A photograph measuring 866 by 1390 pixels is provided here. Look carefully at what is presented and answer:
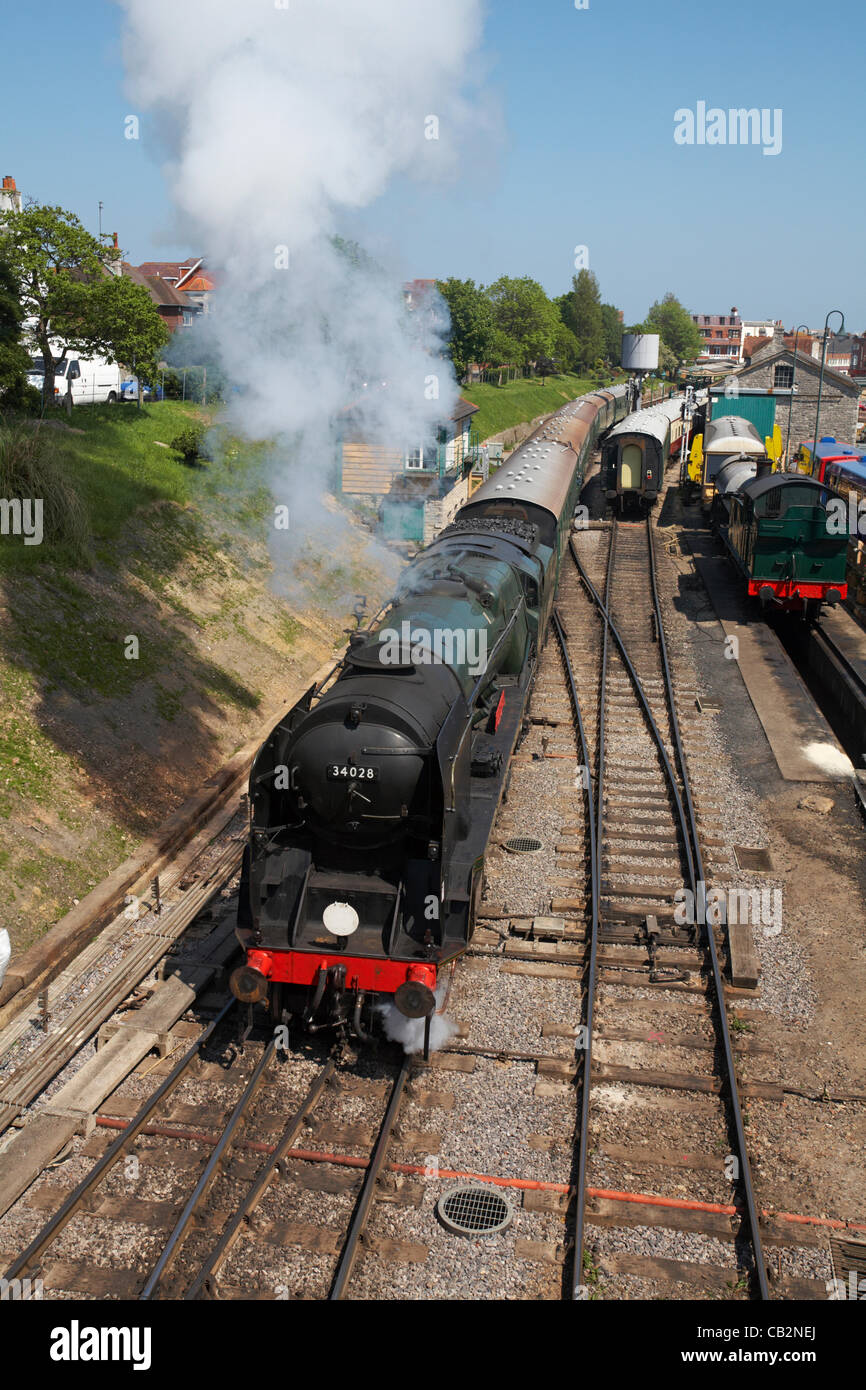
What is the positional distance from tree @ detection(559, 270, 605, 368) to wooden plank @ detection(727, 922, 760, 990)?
3909 inches

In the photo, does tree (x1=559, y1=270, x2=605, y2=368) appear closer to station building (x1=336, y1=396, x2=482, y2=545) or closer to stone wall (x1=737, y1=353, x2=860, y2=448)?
stone wall (x1=737, y1=353, x2=860, y2=448)

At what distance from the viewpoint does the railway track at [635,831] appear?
8.13m

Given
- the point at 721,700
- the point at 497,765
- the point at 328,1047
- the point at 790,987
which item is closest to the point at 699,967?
the point at 790,987

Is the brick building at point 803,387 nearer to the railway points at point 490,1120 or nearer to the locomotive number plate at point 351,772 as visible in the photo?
the railway points at point 490,1120

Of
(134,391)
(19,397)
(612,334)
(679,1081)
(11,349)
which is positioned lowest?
(679,1081)

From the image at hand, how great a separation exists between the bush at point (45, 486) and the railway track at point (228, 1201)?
10.8 meters

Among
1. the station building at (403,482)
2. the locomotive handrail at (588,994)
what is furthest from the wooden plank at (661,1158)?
the station building at (403,482)

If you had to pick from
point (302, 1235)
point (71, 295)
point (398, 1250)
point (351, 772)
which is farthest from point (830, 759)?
point (71, 295)

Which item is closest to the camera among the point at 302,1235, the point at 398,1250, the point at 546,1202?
the point at 398,1250

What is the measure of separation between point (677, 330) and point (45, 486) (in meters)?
125

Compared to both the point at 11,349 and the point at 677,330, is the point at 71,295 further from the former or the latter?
the point at 677,330

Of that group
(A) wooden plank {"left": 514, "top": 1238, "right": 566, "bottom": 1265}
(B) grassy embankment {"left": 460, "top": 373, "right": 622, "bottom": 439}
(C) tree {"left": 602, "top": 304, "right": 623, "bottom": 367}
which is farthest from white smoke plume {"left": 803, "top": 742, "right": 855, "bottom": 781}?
(C) tree {"left": 602, "top": 304, "right": 623, "bottom": 367}

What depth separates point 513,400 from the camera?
64250 millimetres

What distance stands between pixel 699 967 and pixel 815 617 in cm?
1464
